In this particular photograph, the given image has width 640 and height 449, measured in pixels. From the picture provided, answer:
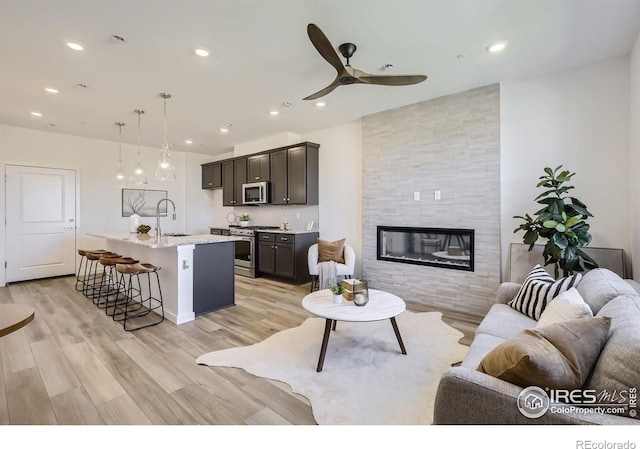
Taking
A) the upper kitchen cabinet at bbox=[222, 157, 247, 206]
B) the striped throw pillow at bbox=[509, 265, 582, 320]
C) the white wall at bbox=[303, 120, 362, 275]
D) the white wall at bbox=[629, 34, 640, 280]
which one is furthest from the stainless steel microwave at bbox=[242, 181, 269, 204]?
the white wall at bbox=[629, 34, 640, 280]

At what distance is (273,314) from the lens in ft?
11.9

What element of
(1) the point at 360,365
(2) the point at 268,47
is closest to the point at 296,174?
(2) the point at 268,47

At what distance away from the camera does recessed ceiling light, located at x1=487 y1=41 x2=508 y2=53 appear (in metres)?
2.67

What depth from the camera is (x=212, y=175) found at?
7188 mm

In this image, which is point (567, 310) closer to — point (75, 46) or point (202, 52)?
point (202, 52)

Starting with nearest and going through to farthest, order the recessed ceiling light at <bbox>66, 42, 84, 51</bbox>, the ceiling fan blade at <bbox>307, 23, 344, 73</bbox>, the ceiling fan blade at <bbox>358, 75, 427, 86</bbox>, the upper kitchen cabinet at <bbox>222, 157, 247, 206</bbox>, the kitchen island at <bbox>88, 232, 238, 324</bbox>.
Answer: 1. the ceiling fan blade at <bbox>307, 23, 344, 73</bbox>
2. the ceiling fan blade at <bbox>358, 75, 427, 86</bbox>
3. the recessed ceiling light at <bbox>66, 42, 84, 51</bbox>
4. the kitchen island at <bbox>88, 232, 238, 324</bbox>
5. the upper kitchen cabinet at <bbox>222, 157, 247, 206</bbox>

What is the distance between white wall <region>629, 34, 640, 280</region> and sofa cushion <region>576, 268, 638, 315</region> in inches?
39.1

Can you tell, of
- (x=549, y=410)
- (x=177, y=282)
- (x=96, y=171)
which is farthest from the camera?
(x=96, y=171)

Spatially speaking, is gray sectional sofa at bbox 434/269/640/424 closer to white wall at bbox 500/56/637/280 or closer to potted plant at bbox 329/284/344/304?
potted plant at bbox 329/284/344/304

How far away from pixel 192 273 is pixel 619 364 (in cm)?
354

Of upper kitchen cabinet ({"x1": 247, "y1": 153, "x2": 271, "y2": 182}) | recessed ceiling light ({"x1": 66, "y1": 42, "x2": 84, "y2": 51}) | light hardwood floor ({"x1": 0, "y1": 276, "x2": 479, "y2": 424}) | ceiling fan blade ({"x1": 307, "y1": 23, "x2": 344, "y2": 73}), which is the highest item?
recessed ceiling light ({"x1": 66, "y1": 42, "x2": 84, "y2": 51})

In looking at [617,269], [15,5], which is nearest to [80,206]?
[15,5]

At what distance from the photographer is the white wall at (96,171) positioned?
204 inches
